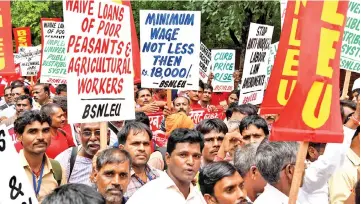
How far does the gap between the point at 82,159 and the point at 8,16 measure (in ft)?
6.17

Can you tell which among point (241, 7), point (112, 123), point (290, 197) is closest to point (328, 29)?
point (290, 197)

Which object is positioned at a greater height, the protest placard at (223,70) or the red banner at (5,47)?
the red banner at (5,47)

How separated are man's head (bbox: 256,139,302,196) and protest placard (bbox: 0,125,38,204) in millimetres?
1458

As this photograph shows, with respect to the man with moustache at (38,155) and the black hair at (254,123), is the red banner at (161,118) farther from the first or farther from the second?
the man with moustache at (38,155)

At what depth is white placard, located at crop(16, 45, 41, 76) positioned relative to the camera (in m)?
18.2

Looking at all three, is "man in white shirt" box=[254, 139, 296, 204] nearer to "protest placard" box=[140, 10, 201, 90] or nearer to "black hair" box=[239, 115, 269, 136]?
"black hair" box=[239, 115, 269, 136]

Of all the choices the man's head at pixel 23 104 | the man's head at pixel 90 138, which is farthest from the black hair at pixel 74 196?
the man's head at pixel 23 104

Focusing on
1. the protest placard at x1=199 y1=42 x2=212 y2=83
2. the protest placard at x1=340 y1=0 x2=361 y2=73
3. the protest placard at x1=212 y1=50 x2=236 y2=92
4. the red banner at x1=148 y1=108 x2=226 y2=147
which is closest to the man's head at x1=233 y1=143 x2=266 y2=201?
the red banner at x1=148 y1=108 x2=226 y2=147

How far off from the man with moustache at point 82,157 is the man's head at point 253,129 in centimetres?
149

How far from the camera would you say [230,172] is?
195 inches

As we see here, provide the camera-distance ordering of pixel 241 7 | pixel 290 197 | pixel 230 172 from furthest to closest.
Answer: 1. pixel 241 7
2. pixel 230 172
3. pixel 290 197

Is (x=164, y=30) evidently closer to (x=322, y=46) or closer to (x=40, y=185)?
(x=40, y=185)

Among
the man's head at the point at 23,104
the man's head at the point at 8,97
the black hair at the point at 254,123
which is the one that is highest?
the black hair at the point at 254,123

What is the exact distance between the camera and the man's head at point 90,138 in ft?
21.8
